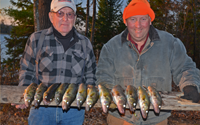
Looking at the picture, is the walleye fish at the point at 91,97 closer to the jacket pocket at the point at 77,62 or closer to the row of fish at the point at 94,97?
the row of fish at the point at 94,97

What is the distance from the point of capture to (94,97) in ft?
9.46

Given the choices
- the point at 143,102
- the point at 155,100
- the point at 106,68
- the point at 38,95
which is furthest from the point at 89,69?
the point at 155,100

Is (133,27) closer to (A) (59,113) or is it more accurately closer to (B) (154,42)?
(B) (154,42)

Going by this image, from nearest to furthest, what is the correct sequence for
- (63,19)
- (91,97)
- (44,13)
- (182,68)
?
(91,97)
(182,68)
(63,19)
(44,13)

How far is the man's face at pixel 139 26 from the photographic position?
11.2ft

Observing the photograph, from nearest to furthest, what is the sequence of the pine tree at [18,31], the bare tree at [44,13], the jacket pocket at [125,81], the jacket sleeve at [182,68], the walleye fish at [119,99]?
the walleye fish at [119,99] < the jacket sleeve at [182,68] < the jacket pocket at [125,81] < the bare tree at [44,13] < the pine tree at [18,31]

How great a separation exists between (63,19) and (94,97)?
6.14ft

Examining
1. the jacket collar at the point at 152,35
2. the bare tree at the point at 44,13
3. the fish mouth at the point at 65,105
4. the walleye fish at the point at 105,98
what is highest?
the bare tree at the point at 44,13

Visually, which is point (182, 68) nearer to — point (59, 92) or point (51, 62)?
point (59, 92)

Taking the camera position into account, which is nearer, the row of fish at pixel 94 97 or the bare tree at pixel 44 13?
the row of fish at pixel 94 97

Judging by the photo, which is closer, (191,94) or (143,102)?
(143,102)

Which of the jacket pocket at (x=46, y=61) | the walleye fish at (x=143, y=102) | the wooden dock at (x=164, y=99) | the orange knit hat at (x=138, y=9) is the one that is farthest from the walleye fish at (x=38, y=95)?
the orange knit hat at (x=138, y=9)

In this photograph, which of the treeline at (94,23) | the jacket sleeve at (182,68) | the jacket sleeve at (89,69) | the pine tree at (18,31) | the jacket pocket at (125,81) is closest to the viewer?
the jacket sleeve at (182,68)

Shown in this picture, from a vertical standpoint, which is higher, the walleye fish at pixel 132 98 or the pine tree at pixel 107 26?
the pine tree at pixel 107 26
